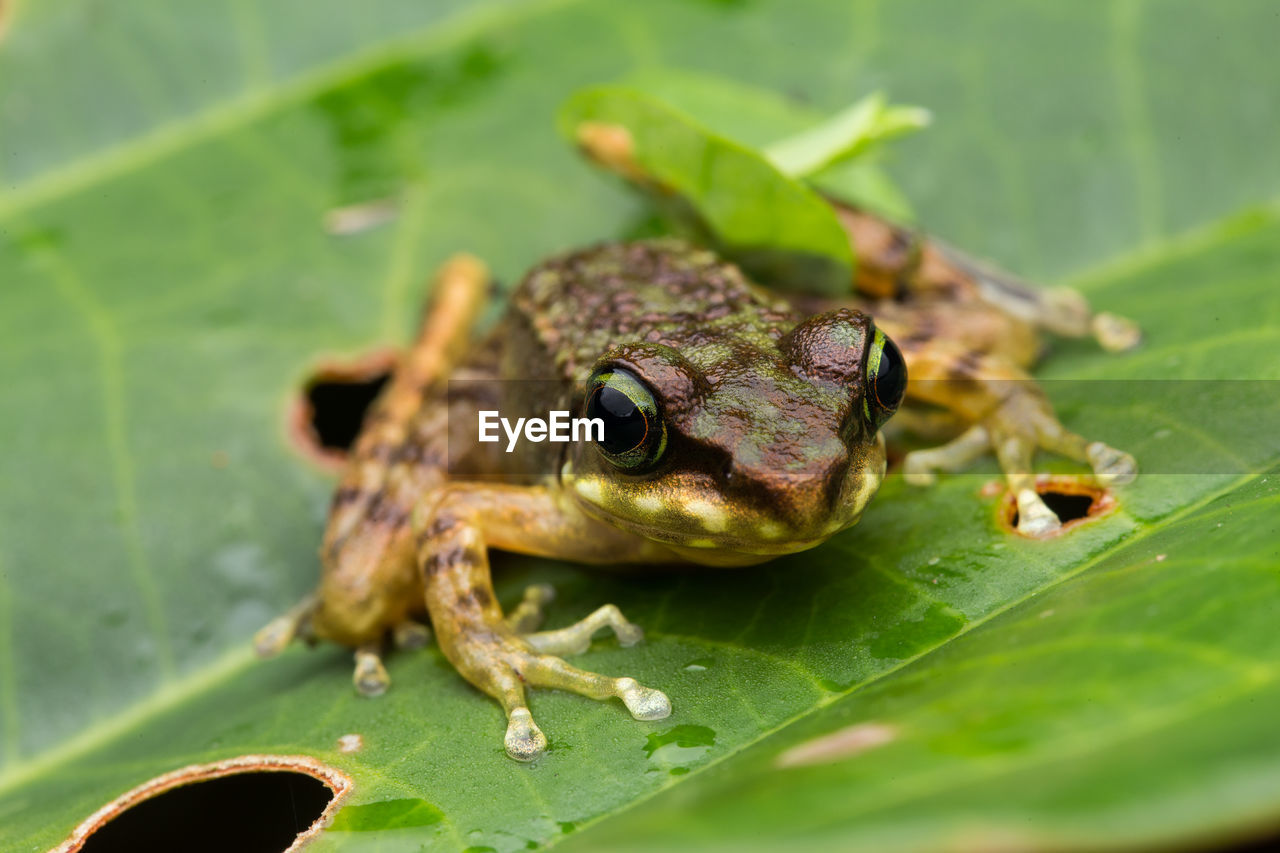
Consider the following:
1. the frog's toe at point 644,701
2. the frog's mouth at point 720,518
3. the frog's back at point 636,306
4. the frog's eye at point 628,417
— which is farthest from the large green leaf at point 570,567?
the frog's back at point 636,306

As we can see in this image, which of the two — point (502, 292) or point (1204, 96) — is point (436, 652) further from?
point (1204, 96)


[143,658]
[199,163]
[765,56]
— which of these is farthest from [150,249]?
[765,56]

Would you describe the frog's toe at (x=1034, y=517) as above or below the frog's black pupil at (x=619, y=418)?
below

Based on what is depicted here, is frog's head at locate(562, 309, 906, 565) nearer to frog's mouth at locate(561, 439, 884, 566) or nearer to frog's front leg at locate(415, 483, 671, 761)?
frog's mouth at locate(561, 439, 884, 566)

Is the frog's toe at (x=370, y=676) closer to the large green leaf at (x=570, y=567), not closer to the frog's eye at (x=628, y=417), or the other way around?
the large green leaf at (x=570, y=567)

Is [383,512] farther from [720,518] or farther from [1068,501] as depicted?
[1068,501]

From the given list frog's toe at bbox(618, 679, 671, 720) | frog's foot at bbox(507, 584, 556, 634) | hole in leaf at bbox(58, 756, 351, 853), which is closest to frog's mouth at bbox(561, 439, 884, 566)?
frog's toe at bbox(618, 679, 671, 720)
